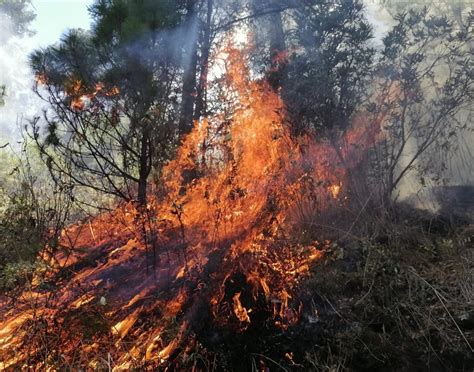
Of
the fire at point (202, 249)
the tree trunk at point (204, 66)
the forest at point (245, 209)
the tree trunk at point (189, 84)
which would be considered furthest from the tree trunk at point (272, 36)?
the tree trunk at point (189, 84)

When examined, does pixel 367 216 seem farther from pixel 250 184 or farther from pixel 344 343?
pixel 344 343

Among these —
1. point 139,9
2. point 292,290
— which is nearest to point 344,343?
point 292,290

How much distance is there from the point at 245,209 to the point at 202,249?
0.89 meters

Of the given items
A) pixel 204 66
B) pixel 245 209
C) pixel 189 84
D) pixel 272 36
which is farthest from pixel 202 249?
pixel 272 36

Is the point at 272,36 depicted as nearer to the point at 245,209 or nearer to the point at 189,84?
the point at 189,84

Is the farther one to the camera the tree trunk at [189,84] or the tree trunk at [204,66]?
the tree trunk at [204,66]

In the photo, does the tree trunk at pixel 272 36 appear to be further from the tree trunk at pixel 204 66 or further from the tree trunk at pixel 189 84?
the tree trunk at pixel 189 84

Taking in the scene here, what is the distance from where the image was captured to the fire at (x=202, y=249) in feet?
13.0

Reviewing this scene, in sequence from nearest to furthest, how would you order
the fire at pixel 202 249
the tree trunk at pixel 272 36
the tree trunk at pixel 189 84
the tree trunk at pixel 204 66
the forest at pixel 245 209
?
the forest at pixel 245 209 < the fire at pixel 202 249 < the tree trunk at pixel 272 36 < the tree trunk at pixel 189 84 < the tree trunk at pixel 204 66

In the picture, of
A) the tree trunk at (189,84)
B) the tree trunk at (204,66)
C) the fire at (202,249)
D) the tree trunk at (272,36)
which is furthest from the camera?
the tree trunk at (204,66)

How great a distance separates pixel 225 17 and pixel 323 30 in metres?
2.82

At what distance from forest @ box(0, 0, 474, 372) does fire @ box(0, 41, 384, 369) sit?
0.03 m

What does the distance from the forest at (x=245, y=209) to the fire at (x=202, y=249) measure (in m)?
0.03

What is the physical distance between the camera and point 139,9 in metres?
5.25
